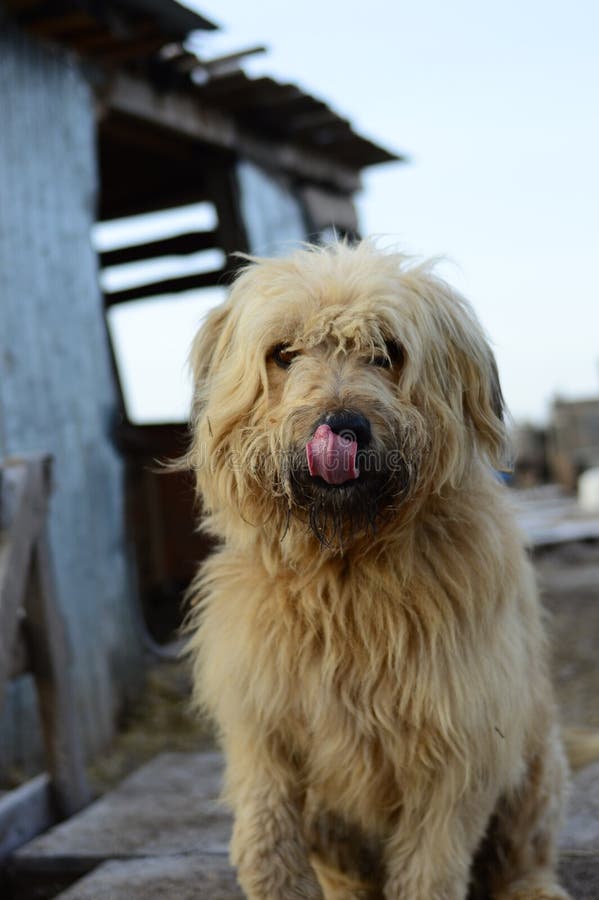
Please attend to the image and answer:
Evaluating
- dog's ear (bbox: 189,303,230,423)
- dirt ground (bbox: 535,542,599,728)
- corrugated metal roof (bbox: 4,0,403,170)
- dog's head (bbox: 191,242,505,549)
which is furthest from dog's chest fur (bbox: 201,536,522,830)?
corrugated metal roof (bbox: 4,0,403,170)

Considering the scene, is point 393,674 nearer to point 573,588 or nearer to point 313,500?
point 313,500

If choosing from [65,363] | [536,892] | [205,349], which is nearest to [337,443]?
[205,349]

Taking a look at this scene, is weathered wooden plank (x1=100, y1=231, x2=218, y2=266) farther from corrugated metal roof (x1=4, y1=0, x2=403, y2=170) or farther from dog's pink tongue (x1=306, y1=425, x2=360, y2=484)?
dog's pink tongue (x1=306, y1=425, x2=360, y2=484)

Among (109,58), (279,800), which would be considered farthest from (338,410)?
(109,58)

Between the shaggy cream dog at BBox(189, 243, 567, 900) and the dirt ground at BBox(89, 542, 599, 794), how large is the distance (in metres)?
2.05

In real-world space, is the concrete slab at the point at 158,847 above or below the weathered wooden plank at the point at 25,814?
below

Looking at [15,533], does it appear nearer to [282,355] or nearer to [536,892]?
[282,355]

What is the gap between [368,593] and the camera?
259 centimetres

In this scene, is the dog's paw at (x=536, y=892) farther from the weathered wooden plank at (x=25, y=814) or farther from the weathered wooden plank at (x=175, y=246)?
the weathered wooden plank at (x=175, y=246)

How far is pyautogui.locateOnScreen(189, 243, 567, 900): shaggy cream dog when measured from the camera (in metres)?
2.51

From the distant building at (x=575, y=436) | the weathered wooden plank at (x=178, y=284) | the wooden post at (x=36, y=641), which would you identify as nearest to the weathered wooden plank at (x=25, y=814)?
the wooden post at (x=36, y=641)

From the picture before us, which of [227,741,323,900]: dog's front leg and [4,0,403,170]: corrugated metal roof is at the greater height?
[4,0,403,170]: corrugated metal roof

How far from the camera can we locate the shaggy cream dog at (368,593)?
2.51 m

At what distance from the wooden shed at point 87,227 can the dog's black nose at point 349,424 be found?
2321mm
